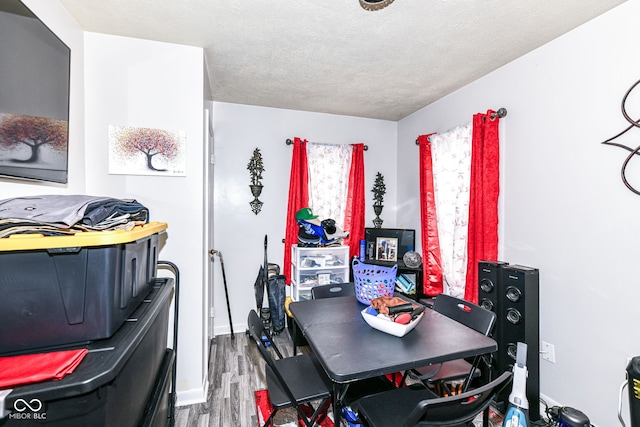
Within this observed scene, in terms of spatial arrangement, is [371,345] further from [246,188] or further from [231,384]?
[246,188]

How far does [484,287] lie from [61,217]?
249cm

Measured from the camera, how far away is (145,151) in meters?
1.96

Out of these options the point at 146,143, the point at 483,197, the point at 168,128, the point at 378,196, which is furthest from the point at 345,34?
the point at 378,196

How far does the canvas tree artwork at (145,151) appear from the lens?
6.31 feet

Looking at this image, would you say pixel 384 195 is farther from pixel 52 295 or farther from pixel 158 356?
pixel 52 295

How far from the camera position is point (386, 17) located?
67.9 inches

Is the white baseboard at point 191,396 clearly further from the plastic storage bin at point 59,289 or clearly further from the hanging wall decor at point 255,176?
the hanging wall decor at point 255,176

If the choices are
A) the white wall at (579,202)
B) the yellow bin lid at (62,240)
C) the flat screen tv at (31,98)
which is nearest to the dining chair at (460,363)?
the white wall at (579,202)

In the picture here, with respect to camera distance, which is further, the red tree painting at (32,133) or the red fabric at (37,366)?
the red tree painting at (32,133)

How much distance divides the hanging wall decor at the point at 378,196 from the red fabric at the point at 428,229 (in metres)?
0.65

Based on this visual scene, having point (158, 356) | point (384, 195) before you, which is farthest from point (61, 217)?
point (384, 195)

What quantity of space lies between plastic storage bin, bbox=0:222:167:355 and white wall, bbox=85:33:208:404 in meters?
1.08

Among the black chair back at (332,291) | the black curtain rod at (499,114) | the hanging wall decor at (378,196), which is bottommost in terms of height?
the black chair back at (332,291)

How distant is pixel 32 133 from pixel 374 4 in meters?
1.77
